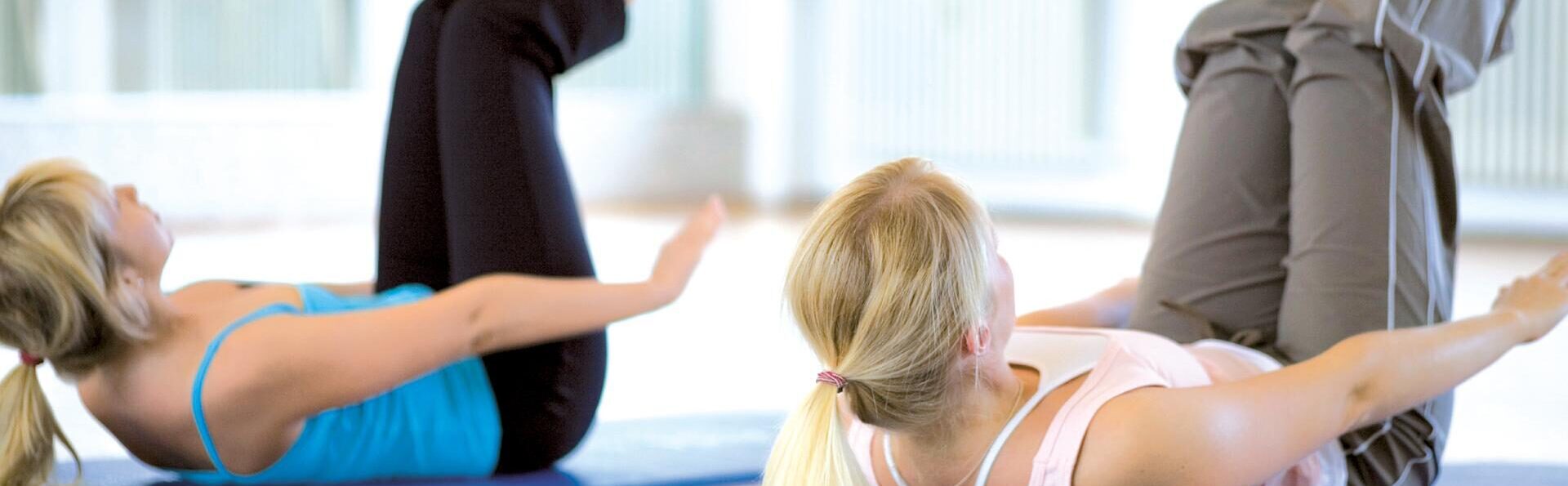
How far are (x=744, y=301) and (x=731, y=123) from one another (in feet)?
10.8

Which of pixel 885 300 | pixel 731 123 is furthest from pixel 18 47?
pixel 885 300

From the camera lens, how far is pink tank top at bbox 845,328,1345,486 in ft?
3.53

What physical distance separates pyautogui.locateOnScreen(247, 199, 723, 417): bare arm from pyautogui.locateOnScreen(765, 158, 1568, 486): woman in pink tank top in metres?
0.40

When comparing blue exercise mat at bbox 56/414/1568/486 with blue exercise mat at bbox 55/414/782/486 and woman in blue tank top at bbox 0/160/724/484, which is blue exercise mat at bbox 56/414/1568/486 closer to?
blue exercise mat at bbox 55/414/782/486

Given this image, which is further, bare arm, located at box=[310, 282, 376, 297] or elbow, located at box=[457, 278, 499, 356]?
bare arm, located at box=[310, 282, 376, 297]

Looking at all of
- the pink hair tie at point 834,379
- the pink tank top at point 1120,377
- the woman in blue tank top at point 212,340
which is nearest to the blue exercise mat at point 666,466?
the woman in blue tank top at point 212,340

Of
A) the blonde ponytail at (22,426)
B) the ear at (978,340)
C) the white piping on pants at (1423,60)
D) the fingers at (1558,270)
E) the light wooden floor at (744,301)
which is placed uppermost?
the white piping on pants at (1423,60)

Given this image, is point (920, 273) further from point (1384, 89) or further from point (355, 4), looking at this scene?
point (355, 4)

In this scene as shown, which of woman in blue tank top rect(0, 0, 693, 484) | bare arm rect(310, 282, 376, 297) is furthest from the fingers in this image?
bare arm rect(310, 282, 376, 297)

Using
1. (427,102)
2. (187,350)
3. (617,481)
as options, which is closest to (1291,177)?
(617,481)

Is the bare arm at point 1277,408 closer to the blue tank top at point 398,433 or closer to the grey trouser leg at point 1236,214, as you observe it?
the grey trouser leg at point 1236,214

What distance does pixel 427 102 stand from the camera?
173 cm

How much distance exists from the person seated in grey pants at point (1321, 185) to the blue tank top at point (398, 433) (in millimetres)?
757

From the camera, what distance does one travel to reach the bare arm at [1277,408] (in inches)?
41.1
